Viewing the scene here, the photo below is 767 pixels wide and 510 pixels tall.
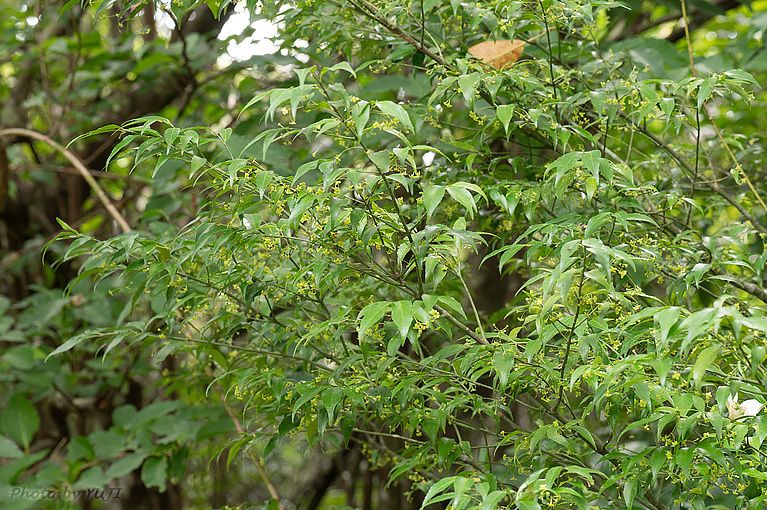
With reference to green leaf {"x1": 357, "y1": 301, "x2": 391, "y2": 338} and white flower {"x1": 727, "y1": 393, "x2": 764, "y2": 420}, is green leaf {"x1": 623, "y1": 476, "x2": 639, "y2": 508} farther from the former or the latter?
green leaf {"x1": 357, "y1": 301, "x2": 391, "y2": 338}

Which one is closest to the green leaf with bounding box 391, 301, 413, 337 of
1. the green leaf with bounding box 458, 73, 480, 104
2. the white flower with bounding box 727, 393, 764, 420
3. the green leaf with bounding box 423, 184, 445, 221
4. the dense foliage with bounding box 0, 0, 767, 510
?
the dense foliage with bounding box 0, 0, 767, 510

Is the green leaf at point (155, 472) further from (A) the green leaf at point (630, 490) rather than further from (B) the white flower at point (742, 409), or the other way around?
(B) the white flower at point (742, 409)

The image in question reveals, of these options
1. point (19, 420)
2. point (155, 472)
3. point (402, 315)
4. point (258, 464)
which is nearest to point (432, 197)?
point (402, 315)

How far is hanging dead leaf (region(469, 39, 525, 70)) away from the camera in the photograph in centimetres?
108

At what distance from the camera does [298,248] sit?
36.6 inches

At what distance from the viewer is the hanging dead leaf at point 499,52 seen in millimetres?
1078

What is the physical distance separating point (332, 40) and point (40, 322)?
126 centimetres

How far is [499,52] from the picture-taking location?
1.08 meters

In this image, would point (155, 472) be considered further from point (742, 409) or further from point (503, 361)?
point (742, 409)

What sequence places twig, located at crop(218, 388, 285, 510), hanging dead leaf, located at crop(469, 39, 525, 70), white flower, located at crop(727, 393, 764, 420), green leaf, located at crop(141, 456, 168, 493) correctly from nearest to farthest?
1. white flower, located at crop(727, 393, 764, 420)
2. hanging dead leaf, located at crop(469, 39, 525, 70)
3. twig, located at crop(218, 388, 285, 510)
4. green leaf, located at crop(141, 456, 168, 493)

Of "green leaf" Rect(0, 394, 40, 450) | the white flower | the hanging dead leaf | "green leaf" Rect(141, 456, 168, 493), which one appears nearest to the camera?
the white flower

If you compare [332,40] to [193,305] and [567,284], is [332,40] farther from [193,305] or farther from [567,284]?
[567,284]

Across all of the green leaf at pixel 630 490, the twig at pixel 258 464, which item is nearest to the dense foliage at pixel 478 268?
the green leaf at pixel 630 490

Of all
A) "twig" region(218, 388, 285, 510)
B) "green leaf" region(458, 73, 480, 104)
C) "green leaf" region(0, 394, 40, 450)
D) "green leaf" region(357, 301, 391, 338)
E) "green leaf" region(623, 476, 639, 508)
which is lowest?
"green leaf" region(0, 394, 40, 450)
